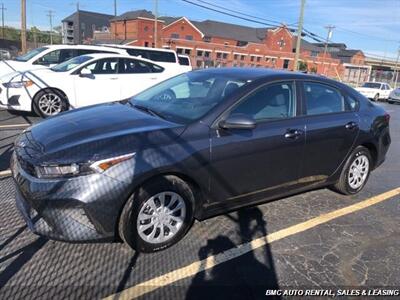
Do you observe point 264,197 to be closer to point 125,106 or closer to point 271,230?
point 271,230

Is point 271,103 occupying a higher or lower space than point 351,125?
higher

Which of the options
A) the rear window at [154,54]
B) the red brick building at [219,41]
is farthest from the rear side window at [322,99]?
the red brick building at [219,41]

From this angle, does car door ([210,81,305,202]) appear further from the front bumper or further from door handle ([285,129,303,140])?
the front bumper

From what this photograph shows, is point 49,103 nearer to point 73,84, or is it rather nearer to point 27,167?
point 73,84

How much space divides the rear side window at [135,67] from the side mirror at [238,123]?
22.2 ft

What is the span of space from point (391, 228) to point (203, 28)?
82995 mm

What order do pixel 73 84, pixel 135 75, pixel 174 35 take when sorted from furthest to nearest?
pixel 174 35, pixel 135 75, pixel 73 84

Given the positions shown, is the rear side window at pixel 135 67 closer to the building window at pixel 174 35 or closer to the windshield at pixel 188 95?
the windshield at pixel 188 95

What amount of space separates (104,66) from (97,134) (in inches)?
261

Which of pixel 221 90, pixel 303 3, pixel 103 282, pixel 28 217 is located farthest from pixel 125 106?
pixel 303 3

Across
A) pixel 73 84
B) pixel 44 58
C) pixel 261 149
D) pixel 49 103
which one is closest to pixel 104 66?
pixel 73 84

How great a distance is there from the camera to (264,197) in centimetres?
403

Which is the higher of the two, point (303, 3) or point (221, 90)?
point (303, 3)

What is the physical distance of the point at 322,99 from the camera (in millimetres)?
4496
